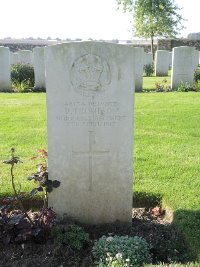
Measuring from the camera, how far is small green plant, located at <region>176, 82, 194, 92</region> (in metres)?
14.2

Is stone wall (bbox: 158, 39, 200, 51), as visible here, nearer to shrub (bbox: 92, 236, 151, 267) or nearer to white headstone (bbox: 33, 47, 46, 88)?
white headstone (bbox: 33, 47, 46, 88)

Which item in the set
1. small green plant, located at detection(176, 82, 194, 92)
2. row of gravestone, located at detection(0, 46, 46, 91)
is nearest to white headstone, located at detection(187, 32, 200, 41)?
small green plant, located at detection(176, 82, 194, 92)

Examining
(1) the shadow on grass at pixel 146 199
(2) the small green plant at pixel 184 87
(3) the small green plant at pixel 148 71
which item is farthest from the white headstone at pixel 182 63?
(1) the shadow on grass at pixel 146 199

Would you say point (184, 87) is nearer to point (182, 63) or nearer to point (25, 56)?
point (182, 63)

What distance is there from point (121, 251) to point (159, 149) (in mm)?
3045

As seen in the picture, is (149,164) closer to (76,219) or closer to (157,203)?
(157,203)

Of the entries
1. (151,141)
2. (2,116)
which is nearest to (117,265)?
(151,141)

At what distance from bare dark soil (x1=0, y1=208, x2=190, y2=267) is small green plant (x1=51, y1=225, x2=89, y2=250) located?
0.16ft

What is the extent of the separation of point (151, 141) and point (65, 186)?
3.06m

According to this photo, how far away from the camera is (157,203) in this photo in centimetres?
439

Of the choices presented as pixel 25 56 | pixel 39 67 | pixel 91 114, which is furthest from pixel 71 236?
pixel 25 56

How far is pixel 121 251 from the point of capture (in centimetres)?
321

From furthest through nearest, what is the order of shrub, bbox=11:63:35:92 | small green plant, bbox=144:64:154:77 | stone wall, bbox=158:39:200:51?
stone wall, bbox=158:39:200:51 < small green plant, bbox=144:64:154:77 < shrub, bbox=11:63:35:92

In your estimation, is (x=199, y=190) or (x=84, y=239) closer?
(x=84, y=239)
